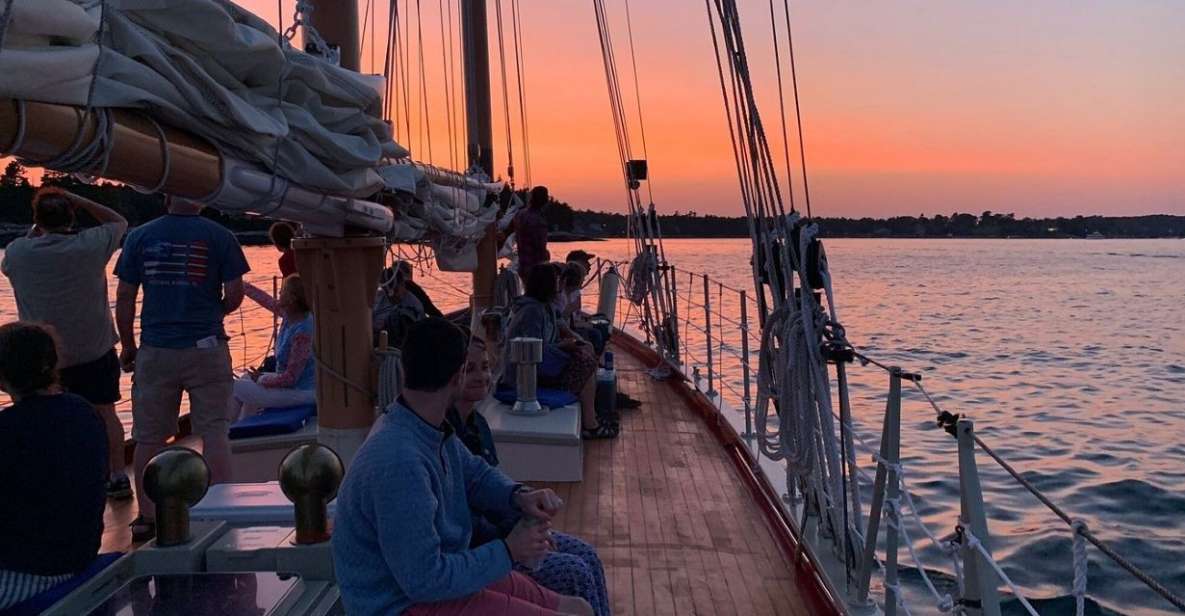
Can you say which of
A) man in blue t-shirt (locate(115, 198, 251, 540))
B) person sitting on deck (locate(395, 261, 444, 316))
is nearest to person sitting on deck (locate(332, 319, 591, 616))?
man in blue t-shirt (locate(115, 198, 251, 540))

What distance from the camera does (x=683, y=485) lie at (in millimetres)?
4723

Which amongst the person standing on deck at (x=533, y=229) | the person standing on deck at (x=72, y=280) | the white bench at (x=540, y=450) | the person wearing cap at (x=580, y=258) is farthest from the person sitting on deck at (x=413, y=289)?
the person wearing cap at (x=580, y=258)

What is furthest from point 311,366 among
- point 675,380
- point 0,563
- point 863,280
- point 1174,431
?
point 863,280

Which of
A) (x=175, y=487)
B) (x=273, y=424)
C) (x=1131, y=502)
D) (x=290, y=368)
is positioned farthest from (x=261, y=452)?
(x=1131, y=502)

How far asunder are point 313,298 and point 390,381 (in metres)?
0.37

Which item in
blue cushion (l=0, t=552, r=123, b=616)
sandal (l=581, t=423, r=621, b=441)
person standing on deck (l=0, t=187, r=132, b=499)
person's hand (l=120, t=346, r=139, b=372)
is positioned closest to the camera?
blue cushion (l=0, t=552, r=123, b=616)

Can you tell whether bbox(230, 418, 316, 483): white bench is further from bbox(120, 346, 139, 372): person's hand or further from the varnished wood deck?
the varnished wood deck

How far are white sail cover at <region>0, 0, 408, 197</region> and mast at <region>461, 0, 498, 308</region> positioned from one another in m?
4.45

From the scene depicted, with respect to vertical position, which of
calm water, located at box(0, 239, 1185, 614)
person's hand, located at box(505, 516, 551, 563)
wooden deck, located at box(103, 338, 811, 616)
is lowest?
calm water, located at box(0, 239, 1185, 614)

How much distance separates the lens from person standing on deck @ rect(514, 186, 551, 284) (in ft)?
22.7

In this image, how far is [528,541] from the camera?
1940 mm

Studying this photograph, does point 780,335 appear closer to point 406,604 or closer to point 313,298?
point 313,298

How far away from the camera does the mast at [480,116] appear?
755 cm

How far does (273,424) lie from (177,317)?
3.28 ft
